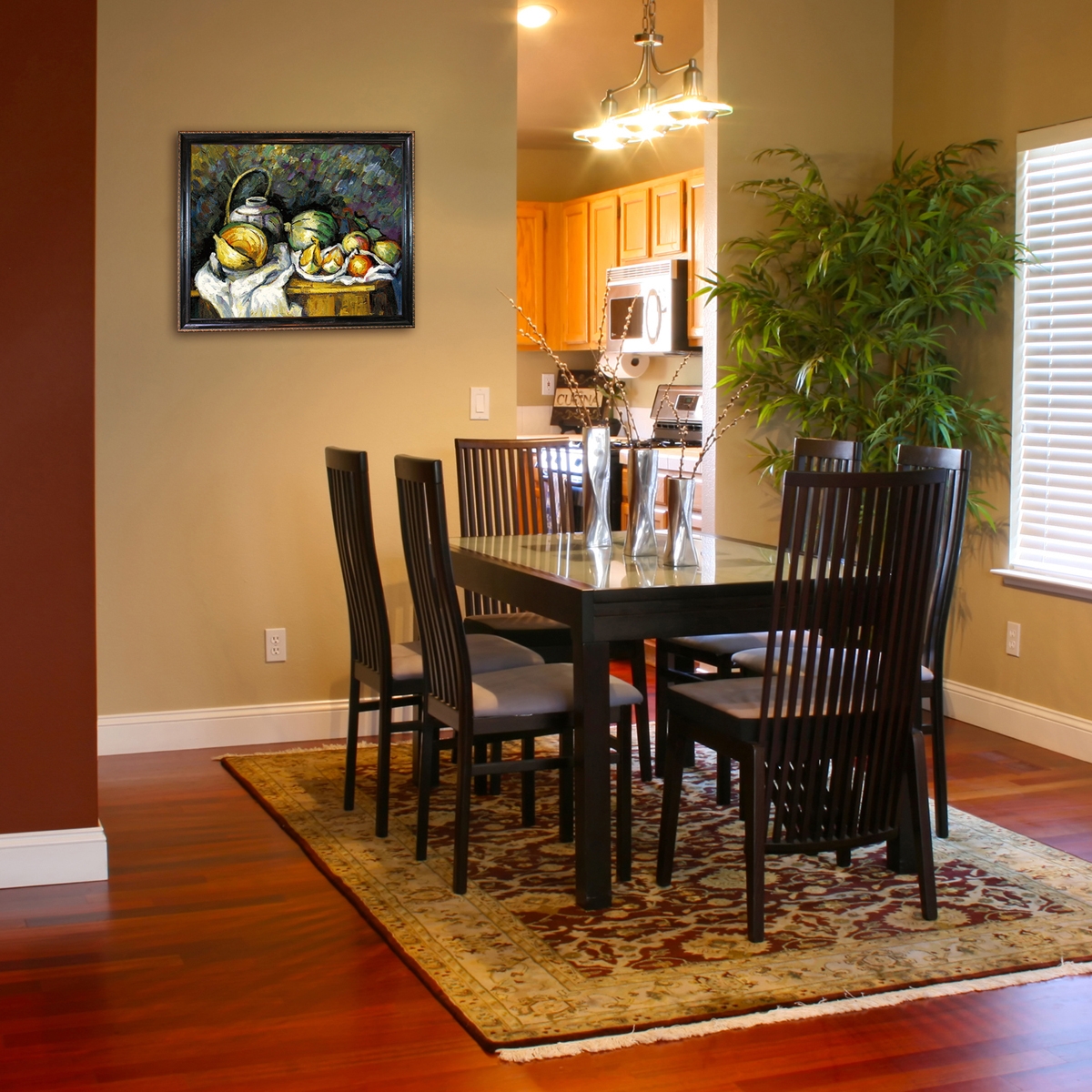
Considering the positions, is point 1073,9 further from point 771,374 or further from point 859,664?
point 859,664

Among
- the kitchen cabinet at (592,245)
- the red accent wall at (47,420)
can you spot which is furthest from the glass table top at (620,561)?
the kitchen cabinet at (592,245)

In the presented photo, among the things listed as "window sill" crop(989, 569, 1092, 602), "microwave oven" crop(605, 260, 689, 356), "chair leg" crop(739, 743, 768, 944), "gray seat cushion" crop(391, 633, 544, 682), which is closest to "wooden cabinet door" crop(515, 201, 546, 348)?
"microwave oven" crop(605, 260, 689, 356)

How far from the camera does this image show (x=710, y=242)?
518cm

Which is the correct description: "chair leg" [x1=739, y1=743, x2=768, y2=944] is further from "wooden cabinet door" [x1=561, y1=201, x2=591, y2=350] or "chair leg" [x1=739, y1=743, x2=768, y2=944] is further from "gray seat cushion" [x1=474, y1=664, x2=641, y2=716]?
"wooden cabinet door" [x1=561, y1=201, x2=591, y2=350]

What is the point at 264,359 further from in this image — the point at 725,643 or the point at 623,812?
the point at 623,812

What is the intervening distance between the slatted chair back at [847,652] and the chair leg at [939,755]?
1.78ft

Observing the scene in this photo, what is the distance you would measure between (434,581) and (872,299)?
239 cm

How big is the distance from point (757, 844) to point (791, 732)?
0.25 metres

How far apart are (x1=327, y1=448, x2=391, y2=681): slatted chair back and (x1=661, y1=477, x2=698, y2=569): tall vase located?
77 cm

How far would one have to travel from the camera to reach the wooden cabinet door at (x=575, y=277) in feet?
26.4

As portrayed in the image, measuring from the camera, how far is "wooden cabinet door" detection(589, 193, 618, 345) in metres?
7.61

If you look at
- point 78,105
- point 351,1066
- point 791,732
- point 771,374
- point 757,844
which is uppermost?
point 78,105

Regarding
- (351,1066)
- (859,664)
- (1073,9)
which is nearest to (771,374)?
(1073,9)

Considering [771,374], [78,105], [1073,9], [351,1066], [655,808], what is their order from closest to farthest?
1. [351,1066]
2. [78,105]
3. [655,808]
4. [1073,9]
5. [771,374]
